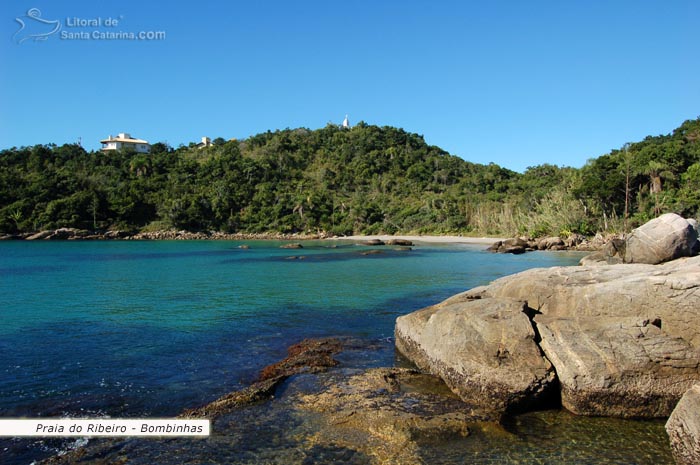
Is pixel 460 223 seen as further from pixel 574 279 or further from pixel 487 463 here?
pixel 487 463

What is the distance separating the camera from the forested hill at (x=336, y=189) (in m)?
58.4

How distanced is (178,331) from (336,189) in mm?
101785

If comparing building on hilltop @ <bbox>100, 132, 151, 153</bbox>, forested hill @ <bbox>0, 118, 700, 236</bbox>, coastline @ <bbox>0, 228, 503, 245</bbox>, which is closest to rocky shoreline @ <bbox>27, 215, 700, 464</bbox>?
forested hill @ <bbox>0, 118, 700, 236</bbox>

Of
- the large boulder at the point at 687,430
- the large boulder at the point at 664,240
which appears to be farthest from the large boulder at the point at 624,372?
the large boulder at the point at 664,240

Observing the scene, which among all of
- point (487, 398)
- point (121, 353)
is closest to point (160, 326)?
point (121, 353)

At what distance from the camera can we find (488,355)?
340 inches

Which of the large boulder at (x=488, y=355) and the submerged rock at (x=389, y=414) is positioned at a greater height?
the large boulder at (x=488, y=355)

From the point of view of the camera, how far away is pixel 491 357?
858 cm

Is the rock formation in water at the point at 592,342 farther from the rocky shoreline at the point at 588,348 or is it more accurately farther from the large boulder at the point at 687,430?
the large boulder at the point at 687,430

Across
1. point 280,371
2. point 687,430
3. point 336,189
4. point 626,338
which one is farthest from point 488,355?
point 336,189

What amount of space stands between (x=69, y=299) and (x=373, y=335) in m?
16.5

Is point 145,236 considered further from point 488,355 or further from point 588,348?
point 588,348
